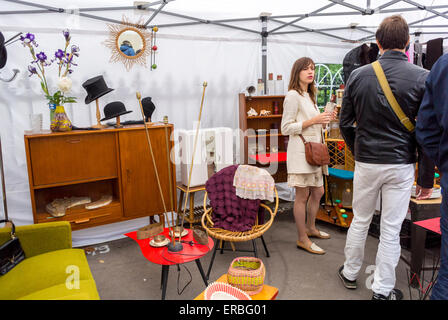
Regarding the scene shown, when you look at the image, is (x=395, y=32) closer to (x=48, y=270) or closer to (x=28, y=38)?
(x=48, y=270)

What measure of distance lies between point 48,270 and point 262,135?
2.93 m

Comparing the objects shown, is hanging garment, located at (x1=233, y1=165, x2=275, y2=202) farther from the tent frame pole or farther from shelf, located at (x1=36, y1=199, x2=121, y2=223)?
the tent frame pole

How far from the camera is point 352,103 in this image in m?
2.19

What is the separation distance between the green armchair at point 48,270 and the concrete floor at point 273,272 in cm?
55

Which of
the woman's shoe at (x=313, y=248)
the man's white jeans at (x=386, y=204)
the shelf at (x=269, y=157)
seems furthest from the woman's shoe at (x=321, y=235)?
the man's white jeans at (x=386, y=204)

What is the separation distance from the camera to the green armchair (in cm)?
179

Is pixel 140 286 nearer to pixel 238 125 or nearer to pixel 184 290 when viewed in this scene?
pixel 184 290

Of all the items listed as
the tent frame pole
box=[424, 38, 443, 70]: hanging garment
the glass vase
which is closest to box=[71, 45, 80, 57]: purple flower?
the glass vase

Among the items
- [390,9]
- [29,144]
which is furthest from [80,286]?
[390,9]

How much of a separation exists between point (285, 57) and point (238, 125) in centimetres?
117

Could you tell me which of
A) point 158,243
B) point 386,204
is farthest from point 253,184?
point 386,204

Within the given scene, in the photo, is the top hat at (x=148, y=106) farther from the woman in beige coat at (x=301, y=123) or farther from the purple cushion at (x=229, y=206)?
the woman in beige coat at (x=301, y=123)

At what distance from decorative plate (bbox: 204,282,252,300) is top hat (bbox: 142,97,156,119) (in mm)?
2315

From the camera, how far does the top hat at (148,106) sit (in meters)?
3.43
